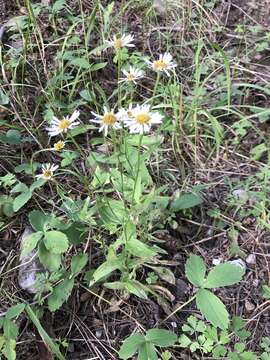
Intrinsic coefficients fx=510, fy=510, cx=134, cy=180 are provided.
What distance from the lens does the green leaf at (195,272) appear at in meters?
1.16

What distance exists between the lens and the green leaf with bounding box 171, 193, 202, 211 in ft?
4.59

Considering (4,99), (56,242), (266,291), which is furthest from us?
(4,99)

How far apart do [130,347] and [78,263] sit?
0.83ft

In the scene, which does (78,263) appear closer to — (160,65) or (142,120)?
(142,120)

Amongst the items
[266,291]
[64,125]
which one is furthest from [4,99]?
[266,291]

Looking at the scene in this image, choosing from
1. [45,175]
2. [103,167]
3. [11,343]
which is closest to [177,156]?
[103,167]

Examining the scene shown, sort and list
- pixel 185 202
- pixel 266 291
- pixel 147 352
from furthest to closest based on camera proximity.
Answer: pixel 185 202 < pixel 266 291 < pixel 147 352

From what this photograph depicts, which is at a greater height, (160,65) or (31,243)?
(160,65)

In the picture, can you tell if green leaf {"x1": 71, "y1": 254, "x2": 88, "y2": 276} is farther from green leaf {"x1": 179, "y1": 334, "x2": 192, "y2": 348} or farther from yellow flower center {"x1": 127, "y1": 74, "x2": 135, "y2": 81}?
yellow flower center {"x1": 127, "y1": 74, "x2": 135, "y2": 81}

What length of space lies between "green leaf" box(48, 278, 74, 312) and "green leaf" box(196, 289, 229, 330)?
12.5 inches

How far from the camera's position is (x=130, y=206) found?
1.25 meters

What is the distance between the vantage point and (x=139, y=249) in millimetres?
1165

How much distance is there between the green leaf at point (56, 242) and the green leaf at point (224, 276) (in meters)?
0.34

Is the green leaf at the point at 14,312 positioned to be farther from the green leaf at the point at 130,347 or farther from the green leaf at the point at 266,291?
the green leaf at the point at 266,291
